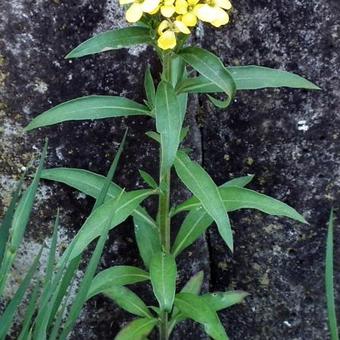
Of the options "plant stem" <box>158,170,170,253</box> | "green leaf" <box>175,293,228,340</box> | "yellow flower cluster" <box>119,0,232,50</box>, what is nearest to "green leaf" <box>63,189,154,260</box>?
"plant stem" <box>158,170,170,253</box>

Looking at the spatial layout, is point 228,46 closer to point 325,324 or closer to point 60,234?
point 60,234

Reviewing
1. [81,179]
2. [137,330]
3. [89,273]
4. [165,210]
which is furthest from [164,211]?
[89,273]

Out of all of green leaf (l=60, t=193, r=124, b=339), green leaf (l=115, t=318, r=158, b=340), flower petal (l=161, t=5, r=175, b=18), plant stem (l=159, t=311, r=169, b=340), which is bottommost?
green leaf (l=60, t=193, r=124, b=339)

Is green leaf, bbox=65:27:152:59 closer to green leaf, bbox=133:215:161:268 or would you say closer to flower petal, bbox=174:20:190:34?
flower petal, bbox=174:20:190:34

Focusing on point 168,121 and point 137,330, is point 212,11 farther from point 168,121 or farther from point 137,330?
point 137,330

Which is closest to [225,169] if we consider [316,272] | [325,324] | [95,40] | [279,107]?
[279,107]

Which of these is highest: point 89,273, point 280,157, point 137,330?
point 280,157

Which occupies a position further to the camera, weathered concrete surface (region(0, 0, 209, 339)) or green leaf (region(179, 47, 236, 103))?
weathered concrete surface (region(0, 0, 209, 339))
